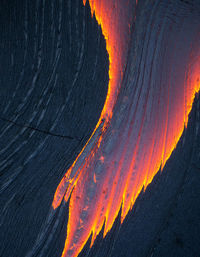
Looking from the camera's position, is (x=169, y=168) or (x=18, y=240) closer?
(x=18, y=240)

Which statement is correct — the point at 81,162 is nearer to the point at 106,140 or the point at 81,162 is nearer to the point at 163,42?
the point at 106,140

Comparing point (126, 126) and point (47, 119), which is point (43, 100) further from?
point (126, 126)

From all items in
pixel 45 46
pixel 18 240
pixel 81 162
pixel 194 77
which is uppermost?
pixel 194 77

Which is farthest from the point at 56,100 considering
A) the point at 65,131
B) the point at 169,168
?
the point at 169,168

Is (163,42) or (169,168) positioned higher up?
(163,42)

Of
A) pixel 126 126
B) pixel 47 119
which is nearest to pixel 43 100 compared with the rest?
pixel 47 119
